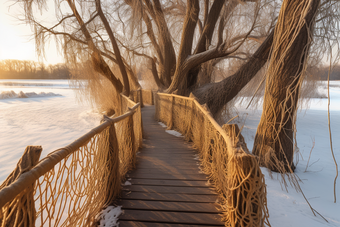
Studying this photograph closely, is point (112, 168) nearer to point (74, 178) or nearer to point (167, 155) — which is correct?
point (74, 178)

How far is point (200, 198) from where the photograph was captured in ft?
7.93

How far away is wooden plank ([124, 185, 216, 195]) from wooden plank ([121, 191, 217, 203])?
0.07 m

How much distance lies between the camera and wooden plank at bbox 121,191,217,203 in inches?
93.8

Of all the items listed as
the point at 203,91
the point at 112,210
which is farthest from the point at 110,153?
the point at 203,91

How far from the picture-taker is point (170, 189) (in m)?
2.65

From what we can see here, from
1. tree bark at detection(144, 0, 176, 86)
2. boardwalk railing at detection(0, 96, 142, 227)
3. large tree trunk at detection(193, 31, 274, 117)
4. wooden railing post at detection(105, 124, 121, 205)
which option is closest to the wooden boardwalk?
wooden railing post at detection(105, 124, 121, 205)

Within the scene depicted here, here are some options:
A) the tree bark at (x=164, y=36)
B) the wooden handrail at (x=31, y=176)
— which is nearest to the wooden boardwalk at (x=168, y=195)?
the wooden handrail at (x=31, y=176)

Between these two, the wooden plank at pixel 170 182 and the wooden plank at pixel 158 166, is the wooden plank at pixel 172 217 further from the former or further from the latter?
the wooden plank at pixel 158 166

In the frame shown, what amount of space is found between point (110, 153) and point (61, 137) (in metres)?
10.9

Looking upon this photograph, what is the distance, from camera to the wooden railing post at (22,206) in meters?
0.99

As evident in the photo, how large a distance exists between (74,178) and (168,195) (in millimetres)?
1285

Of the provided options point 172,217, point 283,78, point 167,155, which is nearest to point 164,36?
point 283,78

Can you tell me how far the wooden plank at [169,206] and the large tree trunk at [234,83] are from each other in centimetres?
539

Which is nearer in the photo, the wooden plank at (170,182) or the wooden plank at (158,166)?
the wooden plank at (170,182)
